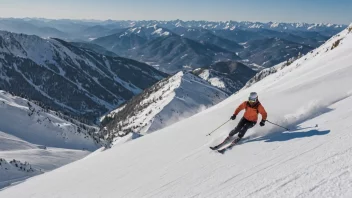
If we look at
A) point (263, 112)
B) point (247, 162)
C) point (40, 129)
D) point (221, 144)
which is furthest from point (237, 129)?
point (40, 129)

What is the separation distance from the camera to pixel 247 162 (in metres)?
13.0

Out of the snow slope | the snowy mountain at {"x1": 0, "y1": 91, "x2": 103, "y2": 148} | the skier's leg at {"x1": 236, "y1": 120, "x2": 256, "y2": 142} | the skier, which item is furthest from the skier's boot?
the snowy mountain at {"x1": 0, "y1": 91, "x2": 103, "y2": 148}

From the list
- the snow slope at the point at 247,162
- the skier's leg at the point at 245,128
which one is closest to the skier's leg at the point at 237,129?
the skier's leg at the point at 245,128

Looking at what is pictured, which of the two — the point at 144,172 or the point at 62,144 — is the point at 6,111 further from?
the point at 144,172

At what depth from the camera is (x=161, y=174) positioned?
13.9 meters

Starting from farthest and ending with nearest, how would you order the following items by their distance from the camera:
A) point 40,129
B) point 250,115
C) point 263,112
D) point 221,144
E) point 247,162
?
point 40,129
point 250,115
point 263,112
point 221,144
point 247,162

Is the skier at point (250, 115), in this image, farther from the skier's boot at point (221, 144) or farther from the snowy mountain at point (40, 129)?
the snowy mountain at point (40, 129)

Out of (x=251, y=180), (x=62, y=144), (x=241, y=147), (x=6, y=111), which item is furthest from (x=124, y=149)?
(x=6, y=111)

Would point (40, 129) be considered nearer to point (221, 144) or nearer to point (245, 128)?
point (221, 144)

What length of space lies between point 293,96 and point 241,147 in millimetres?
8187

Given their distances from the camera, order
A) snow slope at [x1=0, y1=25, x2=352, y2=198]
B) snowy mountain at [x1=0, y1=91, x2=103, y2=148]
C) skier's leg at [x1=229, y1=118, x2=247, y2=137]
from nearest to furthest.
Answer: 1. snow slope at [x1=0, y1=25, x2=352, y2=198]
2. skier's leg at [x1=229, y1=118, x2=247, y2=137]
3. snowy mountain at [x1=0, y1=91, x2=103, y2=148]

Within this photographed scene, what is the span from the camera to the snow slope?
1058 centimetres

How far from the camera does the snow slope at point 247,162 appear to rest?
1058cm

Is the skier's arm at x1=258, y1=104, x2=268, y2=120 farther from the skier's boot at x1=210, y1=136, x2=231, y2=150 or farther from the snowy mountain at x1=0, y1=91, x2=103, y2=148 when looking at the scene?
the snowy mountain at x1=0, y1=91, x2=103, y2=148
